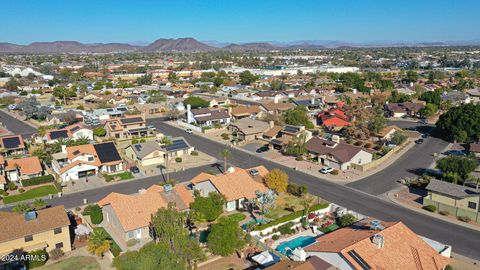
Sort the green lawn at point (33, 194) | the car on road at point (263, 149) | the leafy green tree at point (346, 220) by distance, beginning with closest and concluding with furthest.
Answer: the leafy green tree at point (346, 220) < the green lawn at point (33, 194) < the car on road at point (263, 149)

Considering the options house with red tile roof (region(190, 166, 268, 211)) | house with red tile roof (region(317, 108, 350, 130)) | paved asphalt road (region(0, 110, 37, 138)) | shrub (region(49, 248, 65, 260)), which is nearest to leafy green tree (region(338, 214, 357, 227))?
house with red tile roof (region(190, 166, 268, 211))

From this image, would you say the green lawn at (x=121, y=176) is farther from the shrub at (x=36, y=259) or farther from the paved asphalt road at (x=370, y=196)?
the shrub at (x=36, y=259)

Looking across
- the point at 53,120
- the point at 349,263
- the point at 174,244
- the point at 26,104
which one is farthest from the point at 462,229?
the point at 26,104

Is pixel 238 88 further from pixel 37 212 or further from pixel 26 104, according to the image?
pixel 37 212

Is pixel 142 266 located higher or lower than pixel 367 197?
higher

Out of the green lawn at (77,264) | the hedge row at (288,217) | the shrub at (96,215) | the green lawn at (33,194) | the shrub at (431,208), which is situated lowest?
the shrub at (431,208)

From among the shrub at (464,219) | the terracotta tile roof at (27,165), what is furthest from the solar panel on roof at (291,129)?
the terracotta tile roof at (27,165)

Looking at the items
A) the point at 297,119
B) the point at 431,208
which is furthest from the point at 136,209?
the point at 297,119
